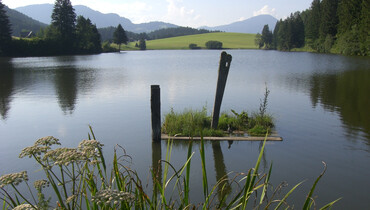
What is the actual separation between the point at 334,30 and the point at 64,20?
6945cm

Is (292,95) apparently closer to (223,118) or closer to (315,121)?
(315,121)

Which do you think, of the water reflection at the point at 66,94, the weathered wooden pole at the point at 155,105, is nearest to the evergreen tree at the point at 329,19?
the water reflection at the point at 66,94

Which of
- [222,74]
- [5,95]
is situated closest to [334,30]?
[5,95]

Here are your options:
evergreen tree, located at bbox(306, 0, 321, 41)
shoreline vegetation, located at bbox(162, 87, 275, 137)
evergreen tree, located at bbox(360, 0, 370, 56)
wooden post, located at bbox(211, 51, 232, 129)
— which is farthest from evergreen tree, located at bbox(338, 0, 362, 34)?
wooden post, located at bbox(211, 51, 232, 129)

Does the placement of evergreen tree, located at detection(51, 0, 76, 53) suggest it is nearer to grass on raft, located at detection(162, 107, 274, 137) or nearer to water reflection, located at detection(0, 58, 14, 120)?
water reflection, located at detection(0, 58, 14, 120)

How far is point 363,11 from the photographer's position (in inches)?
2388

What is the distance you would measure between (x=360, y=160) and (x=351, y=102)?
8.47 meters

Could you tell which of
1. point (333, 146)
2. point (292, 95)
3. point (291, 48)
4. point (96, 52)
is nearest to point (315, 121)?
point (333, 146)

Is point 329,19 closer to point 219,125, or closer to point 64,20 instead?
point 64,20

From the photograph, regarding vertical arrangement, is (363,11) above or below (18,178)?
above

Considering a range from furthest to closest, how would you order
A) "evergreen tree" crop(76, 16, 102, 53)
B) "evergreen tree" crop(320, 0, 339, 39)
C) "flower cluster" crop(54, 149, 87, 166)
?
1. "evergreen tree" crop(76, 16, 102, 53)
2. "evergreen tree" crop(320, 0, 339, 39)
3. "flower cluster" crop(54, 149, 87, 166)

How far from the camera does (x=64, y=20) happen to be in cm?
8475

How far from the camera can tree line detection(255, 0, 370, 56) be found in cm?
6006

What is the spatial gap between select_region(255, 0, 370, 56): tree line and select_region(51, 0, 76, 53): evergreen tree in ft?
209
